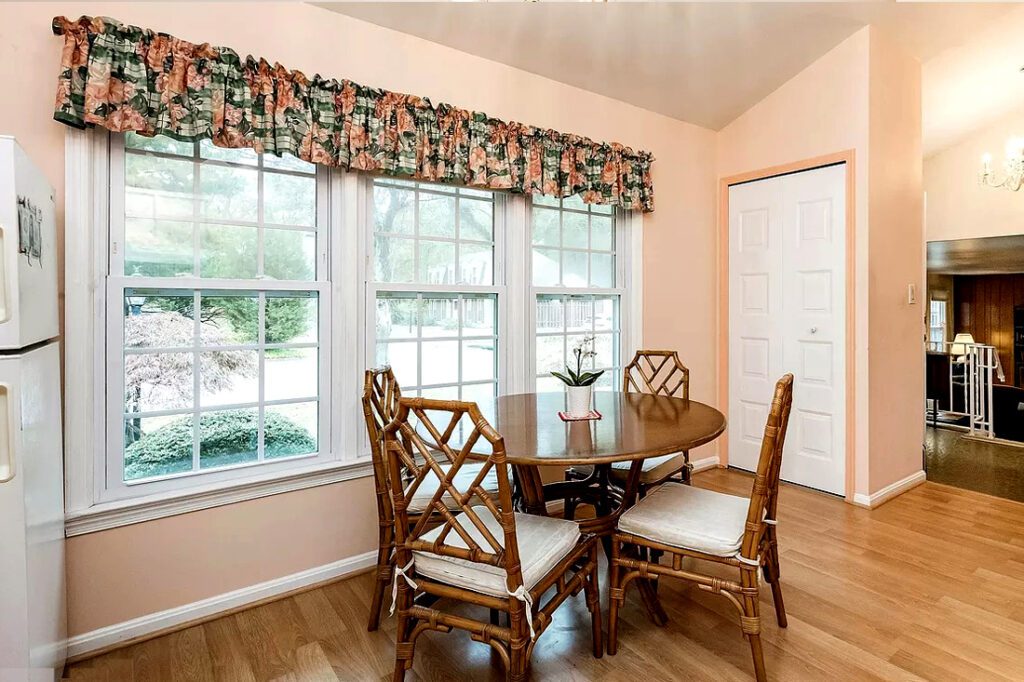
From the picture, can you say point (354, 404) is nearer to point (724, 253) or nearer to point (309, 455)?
point (309, 455)

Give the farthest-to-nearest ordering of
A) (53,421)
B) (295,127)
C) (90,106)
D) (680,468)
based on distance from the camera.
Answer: (680,468) < (295,127) < (90,106) < (53,421)

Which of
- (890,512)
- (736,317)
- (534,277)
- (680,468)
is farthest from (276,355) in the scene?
(890,512)

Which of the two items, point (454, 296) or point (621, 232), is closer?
point (454, 296)

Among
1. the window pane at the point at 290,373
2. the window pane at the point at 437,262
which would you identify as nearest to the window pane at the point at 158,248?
the window pane at the point at 290,373

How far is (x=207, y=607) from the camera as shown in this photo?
216cm

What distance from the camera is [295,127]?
2.24 metres

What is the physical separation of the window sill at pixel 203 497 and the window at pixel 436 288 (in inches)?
21.2

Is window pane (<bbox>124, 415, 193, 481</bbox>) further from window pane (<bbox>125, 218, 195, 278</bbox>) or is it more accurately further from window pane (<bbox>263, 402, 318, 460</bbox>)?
window pane (<bbox>125, 218, 195, 278</bbox>)

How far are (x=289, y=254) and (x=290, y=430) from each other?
80cm

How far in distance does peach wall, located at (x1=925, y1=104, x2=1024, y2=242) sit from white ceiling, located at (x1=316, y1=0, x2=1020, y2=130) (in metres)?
2.92

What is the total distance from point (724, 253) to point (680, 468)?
2.02 m

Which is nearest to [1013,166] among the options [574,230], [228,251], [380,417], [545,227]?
[574,230]

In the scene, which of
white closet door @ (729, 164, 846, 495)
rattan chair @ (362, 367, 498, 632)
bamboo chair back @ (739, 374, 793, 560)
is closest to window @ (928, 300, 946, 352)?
white closet door @ (729, 164, 846, 495)

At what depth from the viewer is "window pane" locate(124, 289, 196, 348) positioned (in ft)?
6.87
